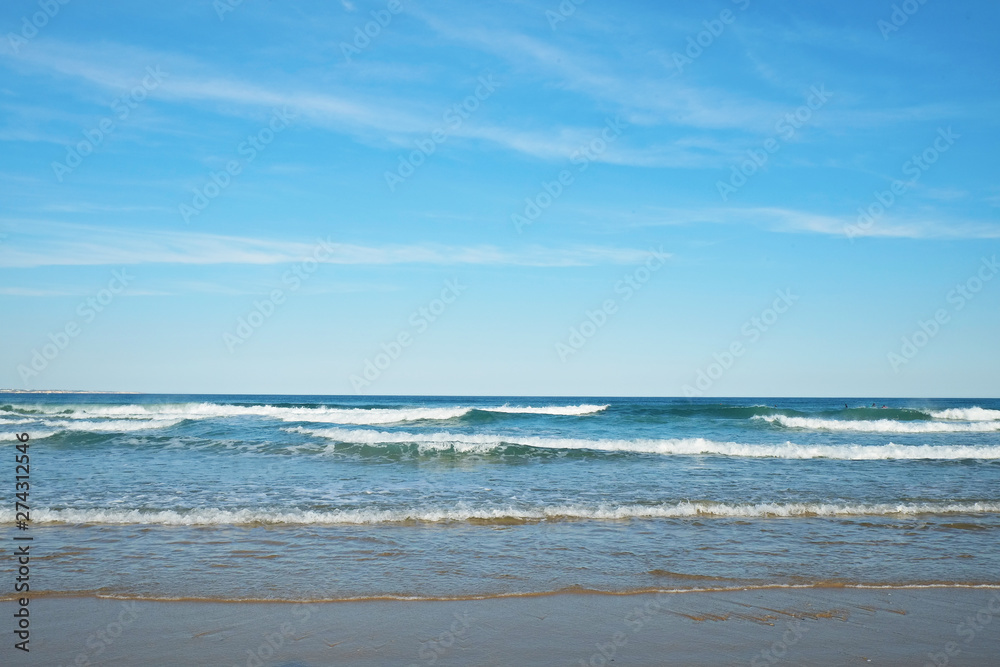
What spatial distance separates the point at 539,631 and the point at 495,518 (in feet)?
15.1

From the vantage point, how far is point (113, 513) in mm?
9742

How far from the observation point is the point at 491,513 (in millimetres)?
10008

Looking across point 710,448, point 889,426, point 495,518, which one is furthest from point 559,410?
point 495,518

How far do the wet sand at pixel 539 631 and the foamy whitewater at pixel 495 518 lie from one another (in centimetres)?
42

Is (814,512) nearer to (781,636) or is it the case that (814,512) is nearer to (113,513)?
(781,636)

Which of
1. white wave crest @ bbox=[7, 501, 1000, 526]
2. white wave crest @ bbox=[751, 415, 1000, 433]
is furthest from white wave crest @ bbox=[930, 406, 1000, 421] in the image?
white wave crest @ bbox=[7, 501, 1000, 526]

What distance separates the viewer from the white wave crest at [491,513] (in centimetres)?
953

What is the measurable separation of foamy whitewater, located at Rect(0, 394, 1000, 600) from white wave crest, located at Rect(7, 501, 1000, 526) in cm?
5

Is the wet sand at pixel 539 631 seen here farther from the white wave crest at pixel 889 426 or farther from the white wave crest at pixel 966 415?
the white wave crest at pixel 966 415

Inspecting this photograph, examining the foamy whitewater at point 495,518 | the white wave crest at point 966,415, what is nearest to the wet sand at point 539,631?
the foamy whitewater at point 495,518

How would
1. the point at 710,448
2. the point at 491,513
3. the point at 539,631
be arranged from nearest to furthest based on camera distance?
1. the point at 539,631
2. the point at 491,513
3. the point at 710,448

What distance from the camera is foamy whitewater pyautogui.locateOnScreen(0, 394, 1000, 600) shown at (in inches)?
269

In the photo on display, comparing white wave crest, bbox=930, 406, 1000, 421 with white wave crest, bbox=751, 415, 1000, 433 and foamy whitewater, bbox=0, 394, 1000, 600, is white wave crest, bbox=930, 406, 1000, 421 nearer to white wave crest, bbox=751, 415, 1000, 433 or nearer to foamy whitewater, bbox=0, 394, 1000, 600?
white wave crest, bbox=751, 415, 1000, 433

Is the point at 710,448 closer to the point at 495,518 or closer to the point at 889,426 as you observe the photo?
the point at 495,518
